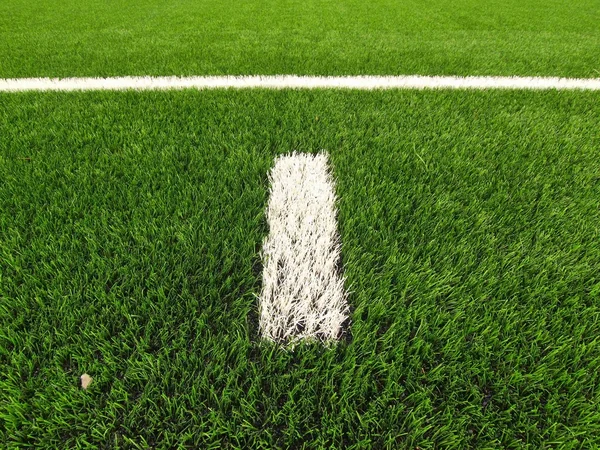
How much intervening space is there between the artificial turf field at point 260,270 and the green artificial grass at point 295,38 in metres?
0.68

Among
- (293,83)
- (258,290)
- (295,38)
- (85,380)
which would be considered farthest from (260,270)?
(295,38)

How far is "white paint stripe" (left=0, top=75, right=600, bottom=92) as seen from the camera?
232 centimetres

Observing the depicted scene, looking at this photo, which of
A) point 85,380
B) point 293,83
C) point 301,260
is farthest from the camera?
point 293,83

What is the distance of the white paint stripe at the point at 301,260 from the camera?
99 cm

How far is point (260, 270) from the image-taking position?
3.80 feet

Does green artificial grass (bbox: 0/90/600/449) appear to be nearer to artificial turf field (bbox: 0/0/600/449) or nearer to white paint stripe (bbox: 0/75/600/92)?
artificial turf field (bbox: 0/0/600/449)

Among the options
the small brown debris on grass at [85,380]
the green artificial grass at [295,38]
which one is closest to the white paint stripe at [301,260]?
the small brown debris on grass at [85,380]

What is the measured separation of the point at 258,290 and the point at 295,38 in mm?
3302

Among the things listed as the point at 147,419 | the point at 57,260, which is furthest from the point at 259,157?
the point at 147,419

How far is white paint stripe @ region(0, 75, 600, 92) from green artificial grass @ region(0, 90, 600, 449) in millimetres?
641

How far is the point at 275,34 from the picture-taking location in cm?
364

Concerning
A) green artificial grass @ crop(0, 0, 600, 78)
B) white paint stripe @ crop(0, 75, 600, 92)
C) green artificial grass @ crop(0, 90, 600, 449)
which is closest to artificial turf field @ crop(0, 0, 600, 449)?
green artificial grass @ crop(0, 90, 600, 449)

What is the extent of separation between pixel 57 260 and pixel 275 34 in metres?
3.45

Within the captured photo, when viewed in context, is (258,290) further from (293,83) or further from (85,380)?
(293,83)
